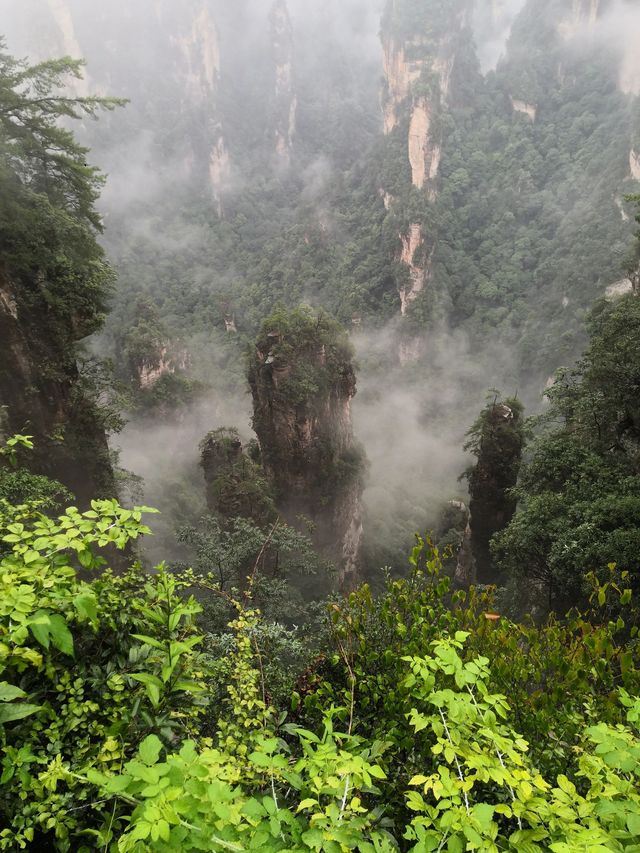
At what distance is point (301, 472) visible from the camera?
22719 mm

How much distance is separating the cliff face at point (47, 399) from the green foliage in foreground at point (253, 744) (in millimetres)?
9608

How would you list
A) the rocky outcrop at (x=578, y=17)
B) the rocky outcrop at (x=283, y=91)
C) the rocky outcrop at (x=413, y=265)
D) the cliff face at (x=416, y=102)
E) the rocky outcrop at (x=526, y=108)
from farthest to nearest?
the rocky outcrop at (x=283, y=91), the rocky outcrop at (x=526, y=108), the rocky outcrop at (x=578, y=17), the cliff face at (x=416, y=102), the rocky outcrop at (x=413, y=265)

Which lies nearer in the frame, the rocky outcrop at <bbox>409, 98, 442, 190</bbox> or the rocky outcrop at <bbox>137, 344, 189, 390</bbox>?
the rocky outcrop at <bbox>137, 344, 189, 390</bbox>

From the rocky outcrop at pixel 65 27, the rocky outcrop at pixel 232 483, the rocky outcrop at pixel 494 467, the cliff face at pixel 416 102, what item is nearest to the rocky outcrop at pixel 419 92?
the cliff face at pixel 416 102

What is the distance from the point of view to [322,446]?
22.8 meters

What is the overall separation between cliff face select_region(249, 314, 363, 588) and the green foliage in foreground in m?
17.7

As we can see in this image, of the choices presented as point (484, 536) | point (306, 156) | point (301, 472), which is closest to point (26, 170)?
point (301, 472)

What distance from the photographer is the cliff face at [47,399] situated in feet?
36.6

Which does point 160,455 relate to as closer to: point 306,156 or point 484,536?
point 484,536

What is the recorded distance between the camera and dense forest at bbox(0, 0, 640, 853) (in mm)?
1953

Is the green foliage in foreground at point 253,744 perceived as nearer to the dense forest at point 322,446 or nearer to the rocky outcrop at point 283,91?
the dense forest at point 322,446

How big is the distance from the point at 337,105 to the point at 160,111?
45.7 m

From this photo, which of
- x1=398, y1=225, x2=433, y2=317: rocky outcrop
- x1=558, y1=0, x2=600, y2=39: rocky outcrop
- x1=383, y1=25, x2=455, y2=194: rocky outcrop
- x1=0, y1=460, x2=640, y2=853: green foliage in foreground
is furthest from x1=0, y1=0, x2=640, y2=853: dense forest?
x1=383, y1=25, x2=455, y2=194: rocky outcrop

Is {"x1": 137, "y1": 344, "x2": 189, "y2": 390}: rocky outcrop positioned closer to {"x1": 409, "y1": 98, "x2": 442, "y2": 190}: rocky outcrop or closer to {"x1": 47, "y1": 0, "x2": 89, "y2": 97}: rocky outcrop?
{"x1": 409, "y1": 98, "x2": 442, "y2": 190}: rocky outcrop
